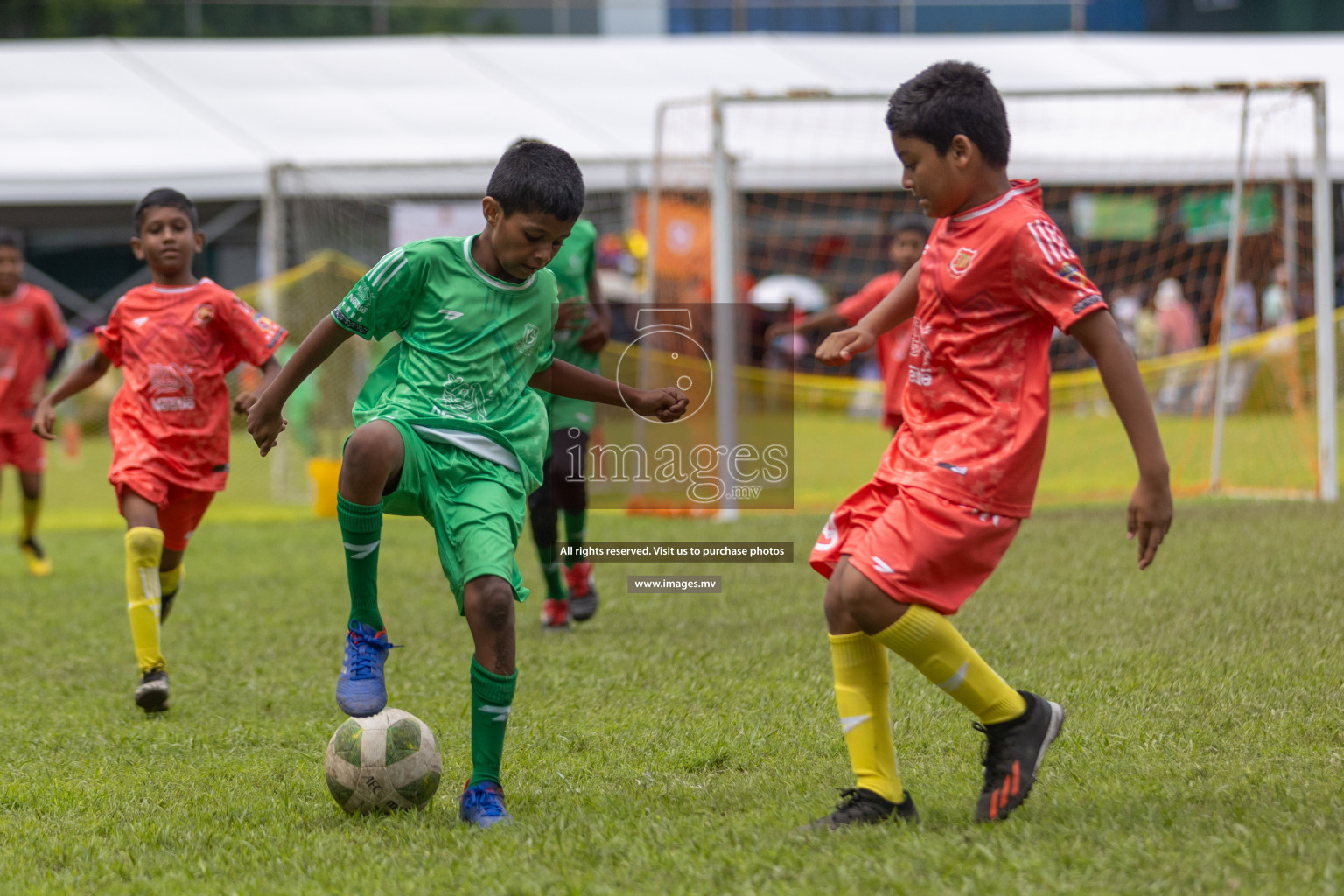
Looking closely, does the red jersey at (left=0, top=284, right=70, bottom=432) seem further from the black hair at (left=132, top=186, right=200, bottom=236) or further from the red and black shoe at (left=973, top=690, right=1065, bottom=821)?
the red and black shoe at (left=973, top=690, right=1065, bottom=821)

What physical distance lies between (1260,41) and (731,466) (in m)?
18.0

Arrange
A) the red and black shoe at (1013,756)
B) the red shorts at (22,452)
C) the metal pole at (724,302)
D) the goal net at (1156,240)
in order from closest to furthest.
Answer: the red and black shoe at (1013,756) → the red shorts at (22,452) → the metal pole at (724,302) → the goal net at (1156,240)

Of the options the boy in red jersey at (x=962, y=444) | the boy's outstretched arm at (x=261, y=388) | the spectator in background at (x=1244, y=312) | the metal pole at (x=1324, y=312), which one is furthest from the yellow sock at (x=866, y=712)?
the spectator in background at (x=1244, y=312)

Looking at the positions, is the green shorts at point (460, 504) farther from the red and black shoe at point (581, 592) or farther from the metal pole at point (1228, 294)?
the metal pole at point (1228, 294)

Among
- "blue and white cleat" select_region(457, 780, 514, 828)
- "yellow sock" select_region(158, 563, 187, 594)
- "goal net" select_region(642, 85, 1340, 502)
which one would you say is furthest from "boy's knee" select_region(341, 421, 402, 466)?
"goal net" select_region(642, 85, 1340, 502)

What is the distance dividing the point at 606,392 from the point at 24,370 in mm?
7020

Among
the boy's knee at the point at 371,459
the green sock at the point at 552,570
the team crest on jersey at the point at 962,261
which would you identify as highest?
the team crest on jersey at the point at 962,261

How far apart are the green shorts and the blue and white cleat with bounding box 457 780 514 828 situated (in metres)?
0.45

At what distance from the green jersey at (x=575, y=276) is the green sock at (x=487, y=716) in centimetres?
319

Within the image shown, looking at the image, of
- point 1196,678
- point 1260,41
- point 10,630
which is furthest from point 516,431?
point 1260,41

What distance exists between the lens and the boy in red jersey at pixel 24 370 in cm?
911

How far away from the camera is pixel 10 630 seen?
690 cm

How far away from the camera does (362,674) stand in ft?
11.3

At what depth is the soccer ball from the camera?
3.51m
